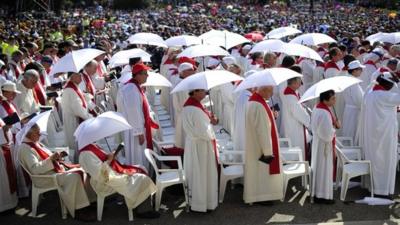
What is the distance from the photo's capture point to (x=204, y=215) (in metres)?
7.07

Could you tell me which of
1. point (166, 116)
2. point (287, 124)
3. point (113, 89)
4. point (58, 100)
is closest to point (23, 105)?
point (58, 100)

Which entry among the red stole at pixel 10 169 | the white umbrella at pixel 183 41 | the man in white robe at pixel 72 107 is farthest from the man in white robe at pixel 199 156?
the white umbrella at pixel 183 41

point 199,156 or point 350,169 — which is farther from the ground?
point 199,156

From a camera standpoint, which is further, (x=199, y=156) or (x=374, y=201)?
(x=374, y=201)

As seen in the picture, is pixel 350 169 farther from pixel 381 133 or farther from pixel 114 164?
pixel 114 164

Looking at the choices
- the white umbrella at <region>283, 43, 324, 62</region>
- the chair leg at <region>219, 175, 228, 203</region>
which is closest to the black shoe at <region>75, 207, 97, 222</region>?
the chair leg at <region>219, 175, 228, 203</region>

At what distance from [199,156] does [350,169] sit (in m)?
2.42

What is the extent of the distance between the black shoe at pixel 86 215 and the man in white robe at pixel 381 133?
4407 millimetres

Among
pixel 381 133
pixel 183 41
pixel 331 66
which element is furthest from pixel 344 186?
pixel 183 41

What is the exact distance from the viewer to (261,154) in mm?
7125

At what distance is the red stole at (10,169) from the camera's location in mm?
7383

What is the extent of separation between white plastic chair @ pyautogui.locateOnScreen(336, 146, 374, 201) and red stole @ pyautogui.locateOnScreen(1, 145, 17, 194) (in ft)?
16.6

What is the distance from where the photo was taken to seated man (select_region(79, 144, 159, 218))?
6719mm

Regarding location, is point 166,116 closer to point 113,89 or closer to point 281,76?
point 113,89
